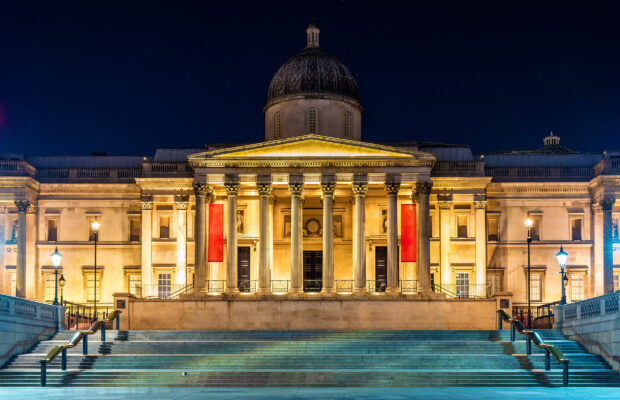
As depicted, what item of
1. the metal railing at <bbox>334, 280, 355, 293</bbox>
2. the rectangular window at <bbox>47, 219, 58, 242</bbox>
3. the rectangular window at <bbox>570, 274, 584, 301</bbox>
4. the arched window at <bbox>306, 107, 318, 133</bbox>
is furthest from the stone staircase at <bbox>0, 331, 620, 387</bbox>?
the rectangular window at <bbox>47, 219, 58, 242</bbox>

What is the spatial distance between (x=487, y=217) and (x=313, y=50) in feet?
51.8

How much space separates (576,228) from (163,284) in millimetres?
27172

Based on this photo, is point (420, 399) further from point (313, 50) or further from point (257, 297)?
point (313, 50)

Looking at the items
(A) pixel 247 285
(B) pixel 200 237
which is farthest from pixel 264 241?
(A) pixel 247 285

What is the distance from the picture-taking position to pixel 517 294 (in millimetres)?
57500

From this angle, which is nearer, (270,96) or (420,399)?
(420,399)

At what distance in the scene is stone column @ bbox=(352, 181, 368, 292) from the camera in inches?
1945

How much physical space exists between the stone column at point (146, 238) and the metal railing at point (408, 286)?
1597 cm

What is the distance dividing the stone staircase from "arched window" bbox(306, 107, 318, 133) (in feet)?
57.7

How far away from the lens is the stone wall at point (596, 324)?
3244 cm

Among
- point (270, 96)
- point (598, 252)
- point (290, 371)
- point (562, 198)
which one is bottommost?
point (290, 371)

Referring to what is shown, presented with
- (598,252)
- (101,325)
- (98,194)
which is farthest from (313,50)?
(101,325)

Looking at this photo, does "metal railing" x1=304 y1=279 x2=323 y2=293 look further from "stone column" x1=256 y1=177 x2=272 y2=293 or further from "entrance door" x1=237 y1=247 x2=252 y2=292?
"stone column" x1=256 y1=177 x2=272 y2=293

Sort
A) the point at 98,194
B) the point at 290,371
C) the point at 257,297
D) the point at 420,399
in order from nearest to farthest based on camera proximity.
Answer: the point at 420,399
the point at 290,371
the point at 257,297
the point at 98,194
